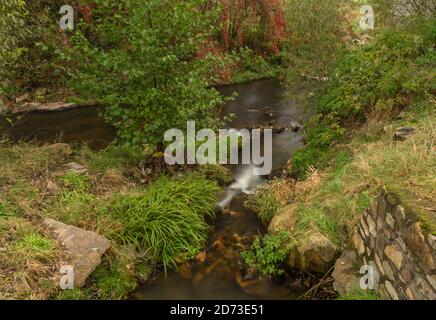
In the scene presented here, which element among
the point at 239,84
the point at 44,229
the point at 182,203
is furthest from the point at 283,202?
the point at 239,84

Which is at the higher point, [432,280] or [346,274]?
[432,280]

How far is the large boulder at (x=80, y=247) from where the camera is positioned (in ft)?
17.7

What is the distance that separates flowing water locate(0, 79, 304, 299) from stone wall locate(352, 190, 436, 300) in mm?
1375

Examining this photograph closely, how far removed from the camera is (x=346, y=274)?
5.21 m

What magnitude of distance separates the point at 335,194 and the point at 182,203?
2795 millimetres

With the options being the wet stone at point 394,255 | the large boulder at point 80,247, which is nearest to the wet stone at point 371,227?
the wet stone at point 394,255

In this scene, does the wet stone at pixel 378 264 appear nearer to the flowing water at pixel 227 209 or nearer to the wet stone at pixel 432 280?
the wet stone at pixel 432 280

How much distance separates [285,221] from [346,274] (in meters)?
1.54

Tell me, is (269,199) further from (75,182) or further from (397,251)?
(75,182)

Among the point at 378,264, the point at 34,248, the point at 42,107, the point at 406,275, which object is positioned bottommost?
the point at 34,248

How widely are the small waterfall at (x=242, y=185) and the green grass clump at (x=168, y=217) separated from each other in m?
0.41

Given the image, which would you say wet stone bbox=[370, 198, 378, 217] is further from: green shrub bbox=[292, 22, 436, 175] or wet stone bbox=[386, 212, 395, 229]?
green shrub bbox=[292, 22, 436, 175]

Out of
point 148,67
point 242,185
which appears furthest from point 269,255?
point 148,67
